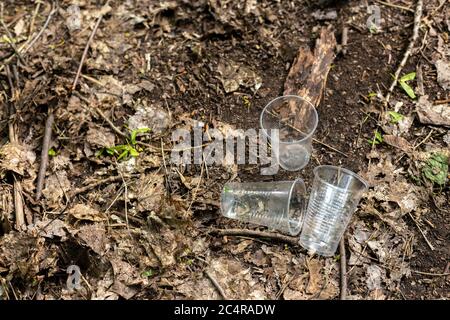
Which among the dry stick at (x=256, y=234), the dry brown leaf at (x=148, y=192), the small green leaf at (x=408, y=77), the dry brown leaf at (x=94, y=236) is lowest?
the dry stick at (x=256, y=234)

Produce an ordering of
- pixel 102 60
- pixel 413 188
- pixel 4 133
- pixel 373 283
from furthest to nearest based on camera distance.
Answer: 1. pixel 102 60
2. pixel 4 133
3. pixel 413 188
4. pixel 373 283

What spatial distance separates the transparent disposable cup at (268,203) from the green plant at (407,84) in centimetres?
119

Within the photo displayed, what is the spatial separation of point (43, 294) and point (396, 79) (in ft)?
9.47

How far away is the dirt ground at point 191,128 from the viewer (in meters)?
3.14

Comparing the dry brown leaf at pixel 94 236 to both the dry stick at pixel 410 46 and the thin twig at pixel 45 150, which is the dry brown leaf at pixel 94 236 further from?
the dry stick at pixel 410 46

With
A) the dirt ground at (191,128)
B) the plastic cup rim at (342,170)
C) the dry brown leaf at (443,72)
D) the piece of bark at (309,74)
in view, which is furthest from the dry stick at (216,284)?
the dry brown leaf at (443,72)

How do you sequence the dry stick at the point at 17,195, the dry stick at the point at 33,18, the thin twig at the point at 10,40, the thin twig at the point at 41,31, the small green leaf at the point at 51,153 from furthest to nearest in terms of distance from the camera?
the dry stick at the point at 33,18 < the thin twig at the point at 41,31 < the thin twig at the point at 10,40 < the small green leaf at the point at 51,153 < the dry stick at the point at 17,195

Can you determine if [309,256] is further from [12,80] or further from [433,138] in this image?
[12,80]

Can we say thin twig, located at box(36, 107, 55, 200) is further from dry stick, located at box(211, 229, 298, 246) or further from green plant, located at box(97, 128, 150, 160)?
dry stick, located at box(211, 229, 298, 246)

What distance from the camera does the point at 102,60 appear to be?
412 centimetres

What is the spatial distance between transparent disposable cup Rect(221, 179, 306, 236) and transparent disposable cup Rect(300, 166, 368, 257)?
8cm

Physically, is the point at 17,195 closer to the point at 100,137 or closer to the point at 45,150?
the point at 45,150

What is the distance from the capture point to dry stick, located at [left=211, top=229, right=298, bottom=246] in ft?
10.6

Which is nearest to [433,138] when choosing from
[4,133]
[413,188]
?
[413,188]
